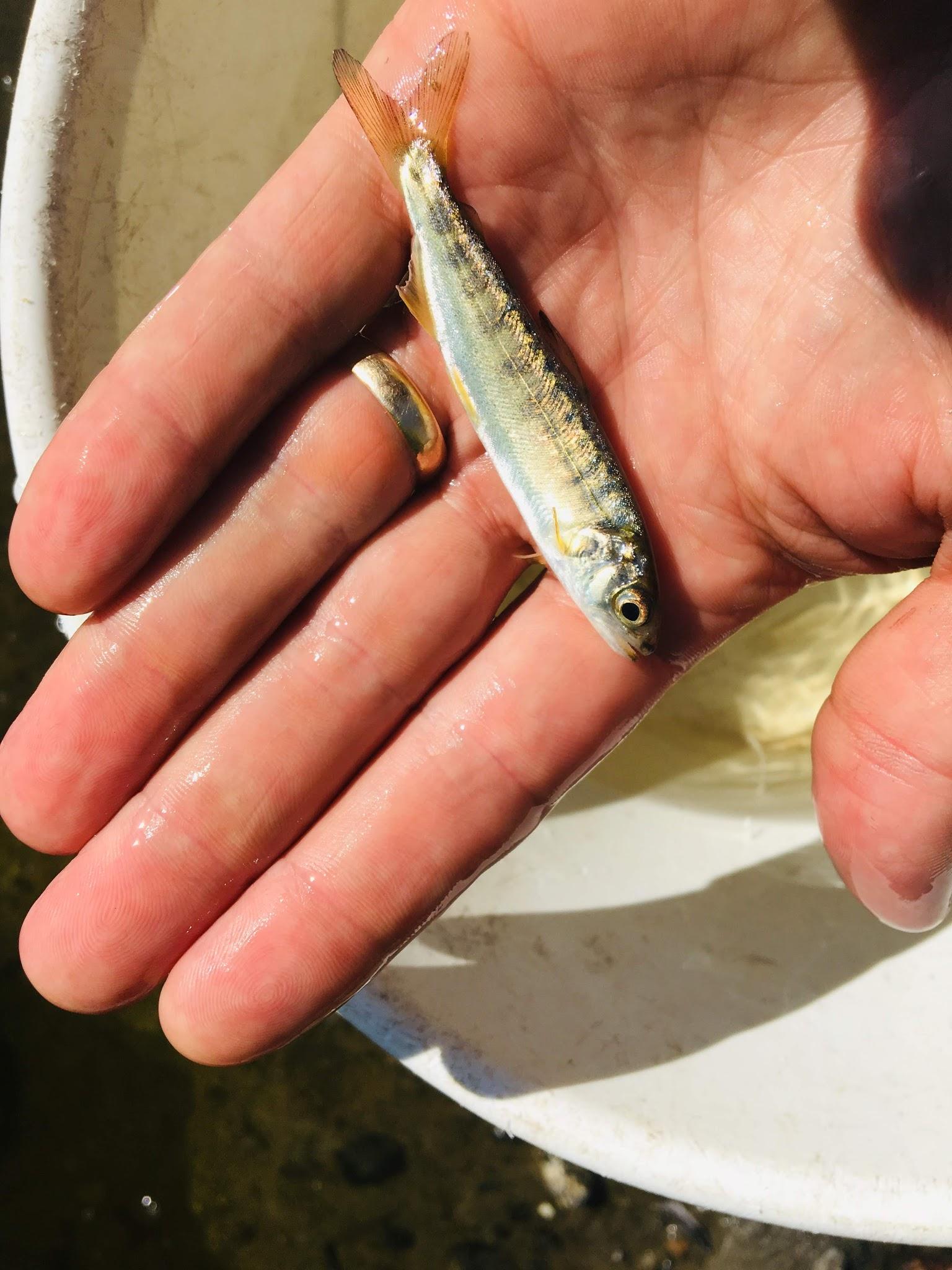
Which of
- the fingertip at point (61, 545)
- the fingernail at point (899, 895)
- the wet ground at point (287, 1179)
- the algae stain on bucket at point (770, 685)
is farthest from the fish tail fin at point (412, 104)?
the wet ground at point (287, 1179)

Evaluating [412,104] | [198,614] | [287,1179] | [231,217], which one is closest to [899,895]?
[198,614]

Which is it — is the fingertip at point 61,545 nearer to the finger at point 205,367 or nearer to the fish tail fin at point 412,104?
the finger at point 205,367

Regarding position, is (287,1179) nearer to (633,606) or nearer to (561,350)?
(633,606)

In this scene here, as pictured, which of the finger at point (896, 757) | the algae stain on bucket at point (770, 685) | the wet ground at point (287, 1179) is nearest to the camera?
the finger at point (896, 757)

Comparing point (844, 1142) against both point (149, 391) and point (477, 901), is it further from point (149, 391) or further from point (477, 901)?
point (149, 391)

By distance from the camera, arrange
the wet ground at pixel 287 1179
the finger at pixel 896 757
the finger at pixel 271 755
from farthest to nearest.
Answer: the wet ground at pixel 287 1179, the finger at pixel 271 755, the finger at pixel 896 757

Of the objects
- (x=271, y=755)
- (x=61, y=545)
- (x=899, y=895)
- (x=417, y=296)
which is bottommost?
(x=899, y=895)

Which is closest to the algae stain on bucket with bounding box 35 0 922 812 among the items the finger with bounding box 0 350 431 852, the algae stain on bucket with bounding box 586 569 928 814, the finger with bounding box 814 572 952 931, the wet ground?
the algae stain on bucket with bounding box 586 569 928 814

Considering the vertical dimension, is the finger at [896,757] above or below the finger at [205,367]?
below
